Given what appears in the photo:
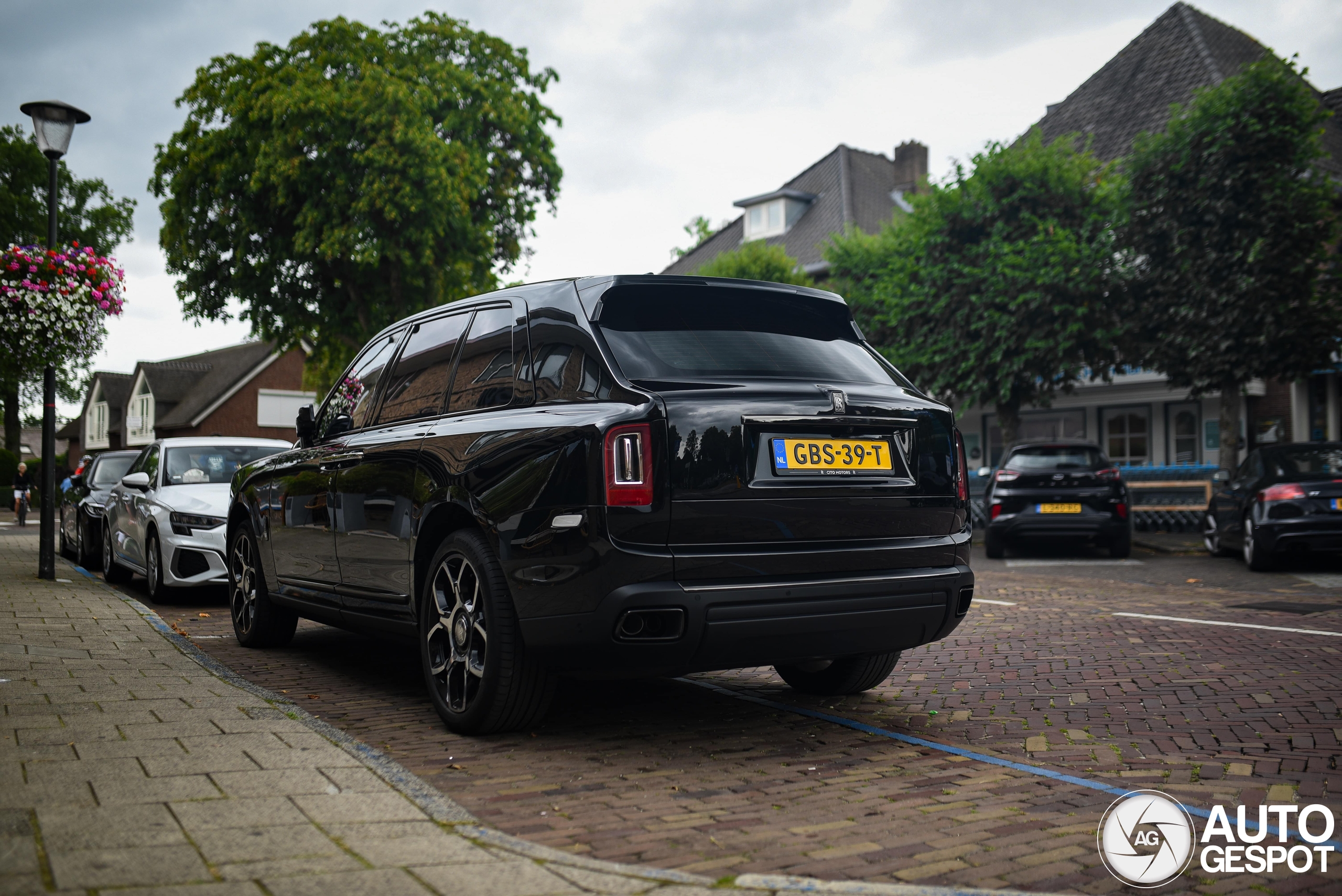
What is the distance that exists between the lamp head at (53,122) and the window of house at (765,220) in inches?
1232

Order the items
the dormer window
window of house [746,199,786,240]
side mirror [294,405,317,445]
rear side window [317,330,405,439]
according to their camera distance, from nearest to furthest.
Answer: rear side window [317,330,405,439] < side mirror [294,405,317,445] < the dormer window < window of house [746,199,786,240]

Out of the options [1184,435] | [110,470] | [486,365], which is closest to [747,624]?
[486,365]

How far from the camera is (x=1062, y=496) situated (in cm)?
1452

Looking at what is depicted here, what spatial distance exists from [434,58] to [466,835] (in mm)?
27343

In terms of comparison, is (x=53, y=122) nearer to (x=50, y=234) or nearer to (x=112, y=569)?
(x=50, y=234)

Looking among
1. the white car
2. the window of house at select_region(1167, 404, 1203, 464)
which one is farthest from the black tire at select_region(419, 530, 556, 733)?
the window of house at select_region(1167, 404, 1203, 464)

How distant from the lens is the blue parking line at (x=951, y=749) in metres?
3.61

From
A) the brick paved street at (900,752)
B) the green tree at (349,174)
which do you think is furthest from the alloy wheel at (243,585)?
the green tree at (349,174)

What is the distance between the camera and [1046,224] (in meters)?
20.7

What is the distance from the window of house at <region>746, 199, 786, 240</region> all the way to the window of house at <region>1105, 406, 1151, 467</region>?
50.1ft

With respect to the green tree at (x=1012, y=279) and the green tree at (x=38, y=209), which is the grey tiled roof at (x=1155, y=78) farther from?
the green tree at (x=38, y=209)

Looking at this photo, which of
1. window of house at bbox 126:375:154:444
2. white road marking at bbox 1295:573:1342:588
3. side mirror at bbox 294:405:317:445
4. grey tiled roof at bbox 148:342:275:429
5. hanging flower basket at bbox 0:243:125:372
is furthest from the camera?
window of house at bbox 126:375:154:444

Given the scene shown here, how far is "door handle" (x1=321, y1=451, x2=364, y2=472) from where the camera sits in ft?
18.3

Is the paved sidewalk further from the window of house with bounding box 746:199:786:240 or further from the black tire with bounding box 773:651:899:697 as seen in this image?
the window of house with bounding box 746:199:786:240
